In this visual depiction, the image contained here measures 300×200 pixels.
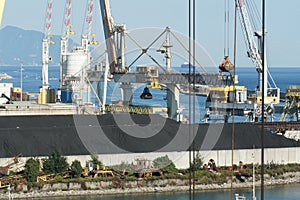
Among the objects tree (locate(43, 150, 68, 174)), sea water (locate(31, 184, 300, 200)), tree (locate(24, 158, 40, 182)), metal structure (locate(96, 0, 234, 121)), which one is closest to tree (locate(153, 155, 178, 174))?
sea water (locate(31, 184, 300, 200))

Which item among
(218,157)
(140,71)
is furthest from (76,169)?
(140,71)

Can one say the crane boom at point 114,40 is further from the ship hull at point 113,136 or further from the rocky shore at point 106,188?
the rocky shore at point 106,188

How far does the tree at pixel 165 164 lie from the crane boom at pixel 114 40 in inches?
246

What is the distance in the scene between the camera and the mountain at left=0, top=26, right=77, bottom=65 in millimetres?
131725

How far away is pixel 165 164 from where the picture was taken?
14945 millimetres

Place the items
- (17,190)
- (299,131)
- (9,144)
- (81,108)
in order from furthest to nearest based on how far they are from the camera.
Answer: (81,108) < (299,131) < (9,144) < (17,190)

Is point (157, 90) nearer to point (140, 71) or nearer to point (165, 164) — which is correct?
point (140, 71)

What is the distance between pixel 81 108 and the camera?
21.5m

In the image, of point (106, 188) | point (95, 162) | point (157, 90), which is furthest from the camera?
point (157, 90)

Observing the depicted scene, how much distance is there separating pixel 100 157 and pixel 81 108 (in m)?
6.77

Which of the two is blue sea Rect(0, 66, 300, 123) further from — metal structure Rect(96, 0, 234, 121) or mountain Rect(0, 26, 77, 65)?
mountain Rect(0, 26, 77, 65)

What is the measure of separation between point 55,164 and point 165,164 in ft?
6.33

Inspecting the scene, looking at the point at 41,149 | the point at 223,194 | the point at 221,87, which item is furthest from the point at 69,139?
the point at 221,87

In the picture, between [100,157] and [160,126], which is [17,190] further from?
[160,126]
